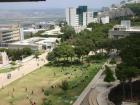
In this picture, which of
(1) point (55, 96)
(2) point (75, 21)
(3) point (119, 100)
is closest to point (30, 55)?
(1) point (55, 96)

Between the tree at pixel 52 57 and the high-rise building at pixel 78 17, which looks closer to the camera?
the tree at pixel 52 57

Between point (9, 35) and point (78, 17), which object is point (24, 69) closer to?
point (9, 35)

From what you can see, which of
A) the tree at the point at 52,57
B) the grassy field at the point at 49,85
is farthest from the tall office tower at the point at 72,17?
the grassy field at the point at 49,85

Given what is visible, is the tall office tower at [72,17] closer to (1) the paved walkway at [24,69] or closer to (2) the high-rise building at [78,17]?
(2) the high-rise building at [78,17]

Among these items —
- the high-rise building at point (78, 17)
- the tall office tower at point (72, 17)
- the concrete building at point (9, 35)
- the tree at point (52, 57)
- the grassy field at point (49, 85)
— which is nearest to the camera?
the grassy field at point (49, 85)

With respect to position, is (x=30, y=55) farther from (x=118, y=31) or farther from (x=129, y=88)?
(x=129, y=88)

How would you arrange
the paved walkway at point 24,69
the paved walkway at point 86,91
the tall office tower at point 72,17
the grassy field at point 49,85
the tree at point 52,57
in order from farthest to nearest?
the tall office tower at point 72,17
the tree at point 52,57
the paved walkway at point 24,69
the grassy field at point 49,85
the paved walkway at point 86,91

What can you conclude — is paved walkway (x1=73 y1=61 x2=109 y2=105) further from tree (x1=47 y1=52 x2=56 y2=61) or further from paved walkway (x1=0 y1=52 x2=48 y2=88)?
tree (x1=47 y1=52 x2=56 y2=61)
